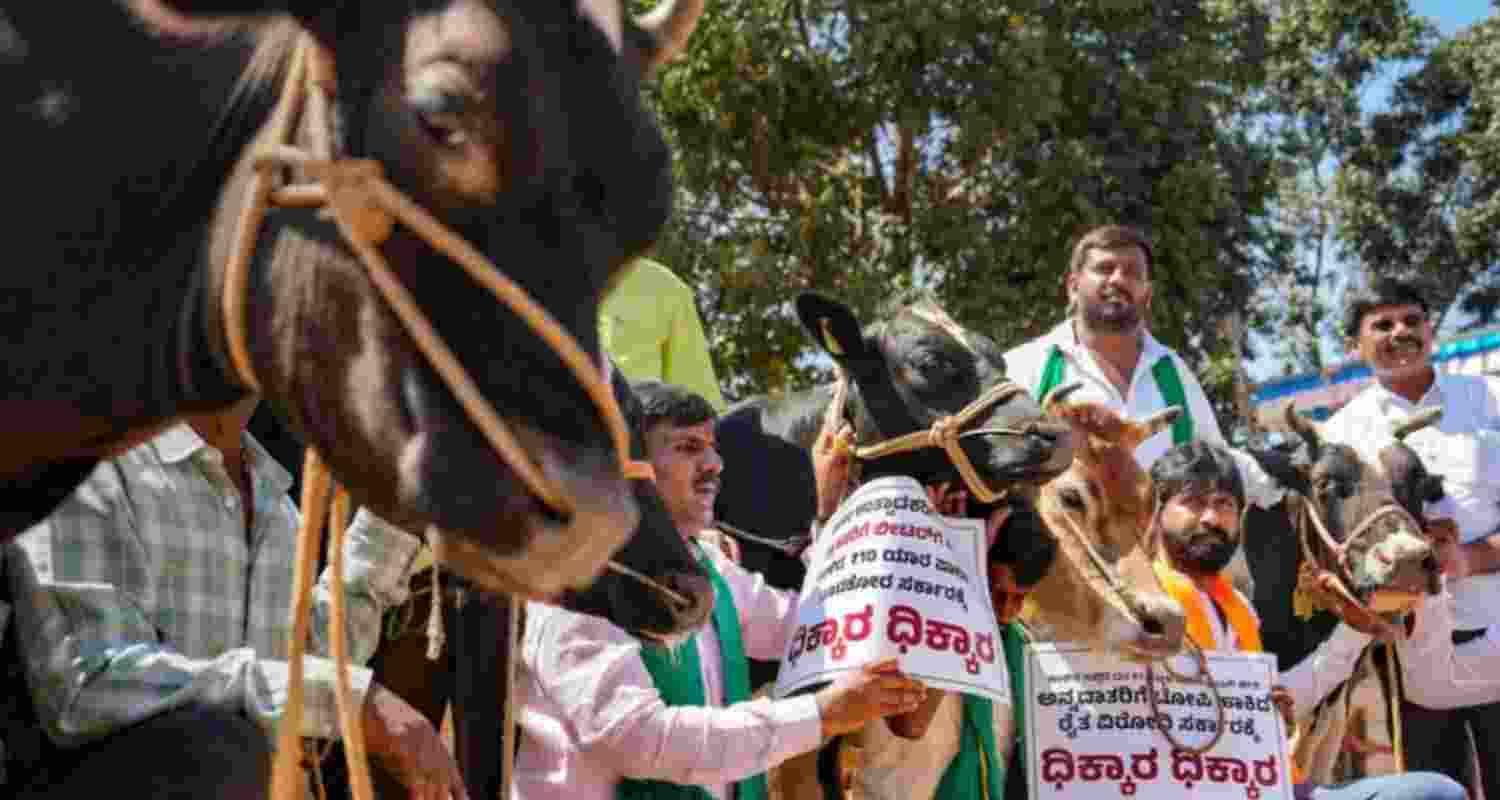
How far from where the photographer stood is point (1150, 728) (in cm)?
555

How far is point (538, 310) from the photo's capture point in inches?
79.1

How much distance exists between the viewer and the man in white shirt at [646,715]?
4520mm

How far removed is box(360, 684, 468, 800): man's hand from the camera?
334 cm

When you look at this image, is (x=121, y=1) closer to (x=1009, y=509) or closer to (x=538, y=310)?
(x=538, y=310)

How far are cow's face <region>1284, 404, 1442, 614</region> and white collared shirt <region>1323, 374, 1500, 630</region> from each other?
0.10 m

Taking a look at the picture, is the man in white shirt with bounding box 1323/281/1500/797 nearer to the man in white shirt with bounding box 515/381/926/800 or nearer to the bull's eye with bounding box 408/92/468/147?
the man in white shirt with bounding box 515/381/926/800

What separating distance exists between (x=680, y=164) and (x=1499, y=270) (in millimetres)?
14898

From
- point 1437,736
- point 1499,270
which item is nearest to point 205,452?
point 1437,736

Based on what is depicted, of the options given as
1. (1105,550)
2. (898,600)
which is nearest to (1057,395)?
(1105,550)

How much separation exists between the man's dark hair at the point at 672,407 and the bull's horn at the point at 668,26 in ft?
8.69

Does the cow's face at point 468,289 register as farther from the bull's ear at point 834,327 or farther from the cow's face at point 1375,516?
the cow's face at point 1375,516

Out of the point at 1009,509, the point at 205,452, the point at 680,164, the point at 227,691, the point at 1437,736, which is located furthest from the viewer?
the point at 680,164

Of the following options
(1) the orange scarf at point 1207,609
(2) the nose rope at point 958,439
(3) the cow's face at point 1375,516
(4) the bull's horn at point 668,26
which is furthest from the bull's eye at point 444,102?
(3) the cow's face at point 1375,516

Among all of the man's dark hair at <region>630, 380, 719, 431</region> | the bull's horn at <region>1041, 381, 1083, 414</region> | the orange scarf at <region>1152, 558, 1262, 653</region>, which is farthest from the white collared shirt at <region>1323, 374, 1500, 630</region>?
the man's dark hair at <region>630, 380, 719, 431</region>
